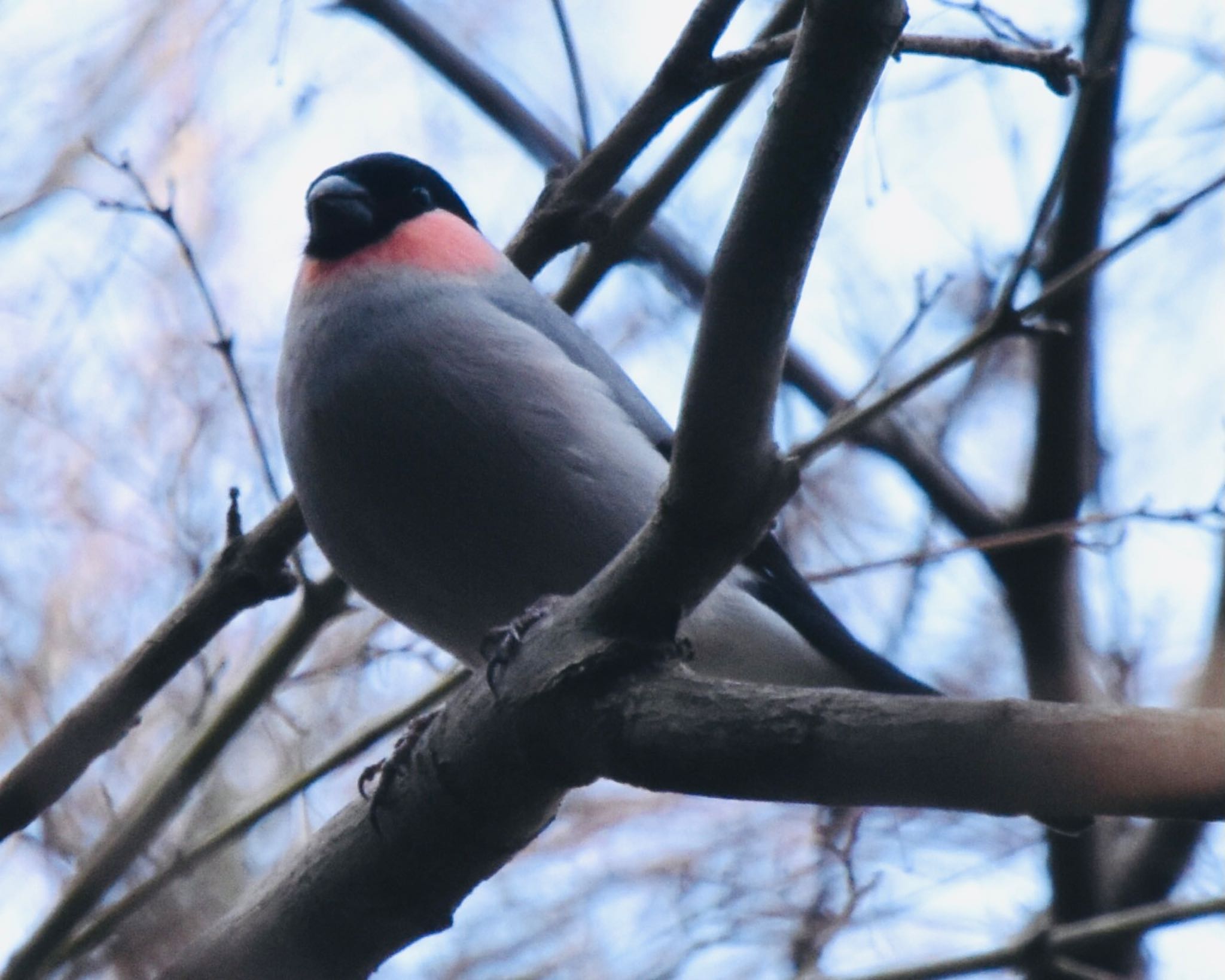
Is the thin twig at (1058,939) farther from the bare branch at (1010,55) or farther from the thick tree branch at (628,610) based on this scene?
the bare branch at (1010,55)

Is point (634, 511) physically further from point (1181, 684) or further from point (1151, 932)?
point (1181, 684)

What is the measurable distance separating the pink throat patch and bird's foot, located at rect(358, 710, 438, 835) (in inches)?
55.4

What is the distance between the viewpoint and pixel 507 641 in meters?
2.89

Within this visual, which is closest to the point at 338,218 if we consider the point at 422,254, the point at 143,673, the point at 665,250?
the point at 422,254

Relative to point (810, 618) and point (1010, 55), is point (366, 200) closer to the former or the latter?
point (810, 618)

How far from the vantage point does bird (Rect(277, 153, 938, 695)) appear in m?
3.64

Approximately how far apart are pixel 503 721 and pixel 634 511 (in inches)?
40.2

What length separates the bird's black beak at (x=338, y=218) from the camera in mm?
4621

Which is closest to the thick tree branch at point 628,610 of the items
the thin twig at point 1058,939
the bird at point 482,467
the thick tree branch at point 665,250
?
the bird at point 482,467

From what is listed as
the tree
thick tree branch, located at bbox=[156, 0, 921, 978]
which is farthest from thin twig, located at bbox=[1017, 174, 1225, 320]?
thick tree branch, located at bbox=[156, 0, 921, 978]

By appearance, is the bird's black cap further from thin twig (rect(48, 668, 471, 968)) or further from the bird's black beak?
thin twig (rect(48, 668, 471, 968))

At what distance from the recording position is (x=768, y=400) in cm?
241

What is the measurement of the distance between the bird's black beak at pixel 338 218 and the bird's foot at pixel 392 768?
1.66 metres

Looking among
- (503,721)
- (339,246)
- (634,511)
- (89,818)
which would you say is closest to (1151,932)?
(634,511)
